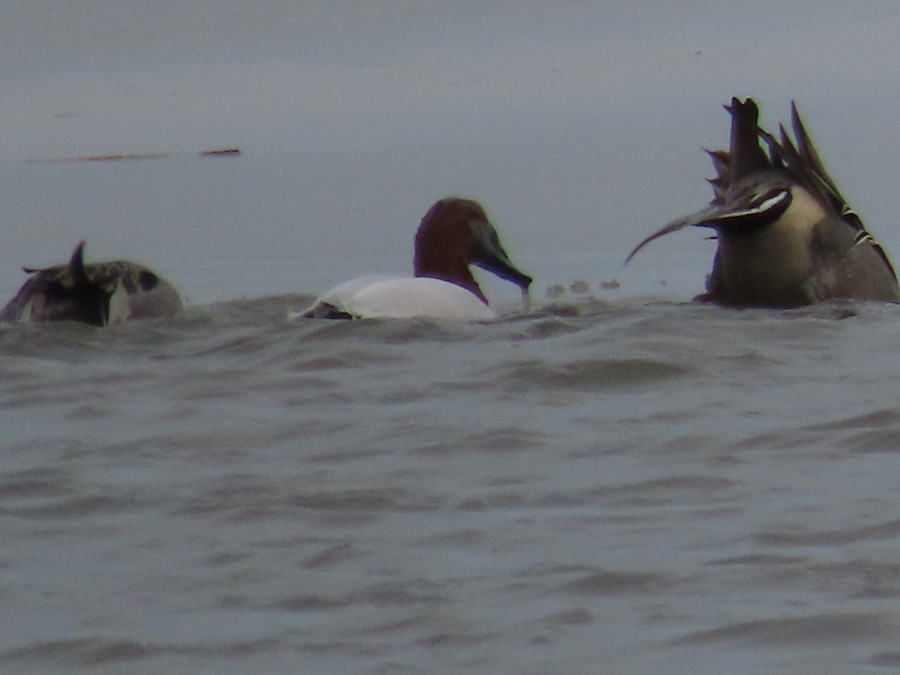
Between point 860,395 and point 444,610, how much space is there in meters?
2.35

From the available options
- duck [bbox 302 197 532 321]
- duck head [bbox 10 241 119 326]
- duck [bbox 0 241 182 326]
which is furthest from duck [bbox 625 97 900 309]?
duck head [bbox 10 241 119 326]

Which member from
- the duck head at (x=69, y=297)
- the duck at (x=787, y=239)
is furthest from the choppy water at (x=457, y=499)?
the duck at (x=787, y=239)

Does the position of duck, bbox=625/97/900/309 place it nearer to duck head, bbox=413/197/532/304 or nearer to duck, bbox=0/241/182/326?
duck head, bbox=413/197/532/304

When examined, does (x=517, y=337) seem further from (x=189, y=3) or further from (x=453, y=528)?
(x=189, y=3)

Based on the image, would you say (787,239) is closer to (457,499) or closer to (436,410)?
(436,410)

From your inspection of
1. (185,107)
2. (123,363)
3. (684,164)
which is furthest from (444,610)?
(185,107)

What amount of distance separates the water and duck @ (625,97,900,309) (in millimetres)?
336

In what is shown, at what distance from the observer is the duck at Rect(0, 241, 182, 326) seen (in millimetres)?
8242

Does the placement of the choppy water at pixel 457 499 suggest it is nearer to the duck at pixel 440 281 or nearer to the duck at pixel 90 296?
the duck at pixel 440 281

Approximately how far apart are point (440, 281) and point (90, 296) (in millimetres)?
1322

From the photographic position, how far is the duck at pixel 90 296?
824cm

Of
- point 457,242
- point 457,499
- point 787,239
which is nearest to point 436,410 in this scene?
point 457,499

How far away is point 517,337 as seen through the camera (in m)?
7.58

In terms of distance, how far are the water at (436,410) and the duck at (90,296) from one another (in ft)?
0.59
